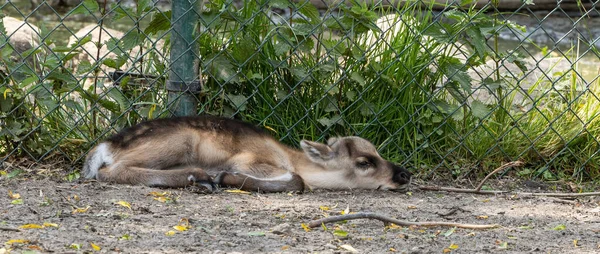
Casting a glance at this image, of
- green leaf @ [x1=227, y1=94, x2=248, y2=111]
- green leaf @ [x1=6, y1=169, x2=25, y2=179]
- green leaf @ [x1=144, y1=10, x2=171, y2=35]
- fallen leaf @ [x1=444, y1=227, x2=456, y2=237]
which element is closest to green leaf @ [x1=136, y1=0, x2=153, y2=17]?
green leaf @ [x1=144, y1=10, x2=171, y2=35]

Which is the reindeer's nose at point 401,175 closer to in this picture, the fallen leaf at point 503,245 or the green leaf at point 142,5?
the fallen leaf at point 503,245

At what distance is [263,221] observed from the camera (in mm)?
4465

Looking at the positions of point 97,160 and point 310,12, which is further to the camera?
point 310,12

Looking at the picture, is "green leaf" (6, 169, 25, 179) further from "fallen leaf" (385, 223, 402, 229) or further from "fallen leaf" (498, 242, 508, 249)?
"fallen leaf" (498, 242, 508, 249)

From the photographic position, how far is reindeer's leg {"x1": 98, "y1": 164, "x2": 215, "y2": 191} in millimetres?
5219

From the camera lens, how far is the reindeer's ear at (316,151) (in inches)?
223

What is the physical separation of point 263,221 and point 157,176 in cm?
105

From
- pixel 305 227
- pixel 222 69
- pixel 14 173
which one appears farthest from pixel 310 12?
pixel 14 173

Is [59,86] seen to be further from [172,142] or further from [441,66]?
[441,66]

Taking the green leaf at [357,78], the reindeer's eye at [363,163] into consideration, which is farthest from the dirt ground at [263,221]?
the green leaf at [357,78]

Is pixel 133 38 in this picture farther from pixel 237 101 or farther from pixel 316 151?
pixel 316 151

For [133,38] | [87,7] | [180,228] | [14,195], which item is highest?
[87,7]

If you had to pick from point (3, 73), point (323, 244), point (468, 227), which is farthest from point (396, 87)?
point (3, 73)

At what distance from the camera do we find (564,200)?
18.0 feet
